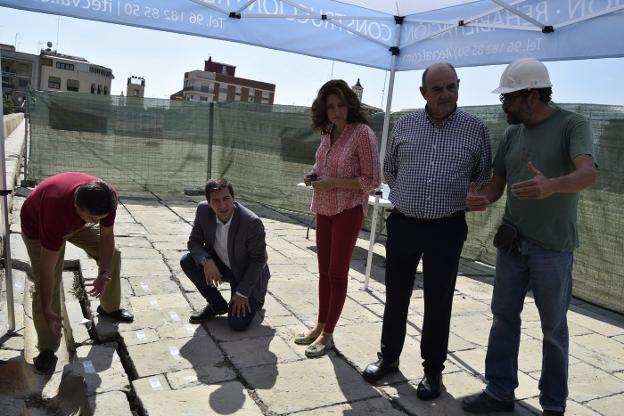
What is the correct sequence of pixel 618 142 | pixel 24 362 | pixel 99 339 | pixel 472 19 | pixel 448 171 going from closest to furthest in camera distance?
pixel 448 171 → pixel 24 362 → pixel 99 339 → pixel 472 19 → pixel 618 142

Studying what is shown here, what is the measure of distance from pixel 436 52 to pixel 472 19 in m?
0.36

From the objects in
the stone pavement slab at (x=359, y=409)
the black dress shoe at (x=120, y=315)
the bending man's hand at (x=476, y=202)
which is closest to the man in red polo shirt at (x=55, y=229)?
the black dress shoe at (x=120, y=315)

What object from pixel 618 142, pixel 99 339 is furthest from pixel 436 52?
pixel 99 339

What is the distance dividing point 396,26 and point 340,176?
6.12ft

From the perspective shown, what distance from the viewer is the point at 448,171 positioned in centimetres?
255

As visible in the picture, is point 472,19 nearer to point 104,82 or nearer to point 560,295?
point 560,295

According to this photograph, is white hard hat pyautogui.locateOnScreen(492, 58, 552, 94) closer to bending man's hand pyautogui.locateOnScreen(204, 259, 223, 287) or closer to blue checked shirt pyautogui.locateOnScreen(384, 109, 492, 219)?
blue checked shirt pyautogui.locateOnScreen(384, 109, 492, 219)

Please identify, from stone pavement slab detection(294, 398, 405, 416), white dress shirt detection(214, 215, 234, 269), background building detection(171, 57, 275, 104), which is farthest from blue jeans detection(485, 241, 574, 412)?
background building detection(171, 57, 275, 104)

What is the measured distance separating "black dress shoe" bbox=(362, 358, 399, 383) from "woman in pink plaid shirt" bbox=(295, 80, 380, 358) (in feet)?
1.33

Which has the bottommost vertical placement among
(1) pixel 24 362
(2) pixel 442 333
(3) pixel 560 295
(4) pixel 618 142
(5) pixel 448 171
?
(1) pixel 24 362

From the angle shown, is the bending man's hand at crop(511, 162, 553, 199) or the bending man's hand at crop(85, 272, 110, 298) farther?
the bending man's hand at crop(85, 272, 110, 298)

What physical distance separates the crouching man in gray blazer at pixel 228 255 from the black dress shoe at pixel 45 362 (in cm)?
93

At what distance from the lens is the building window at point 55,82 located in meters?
78.7

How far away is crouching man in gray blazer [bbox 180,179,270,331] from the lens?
3.44 metres
